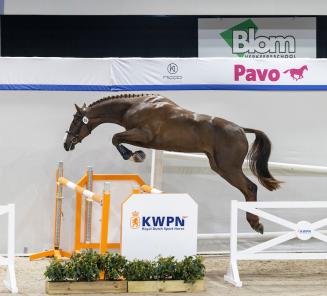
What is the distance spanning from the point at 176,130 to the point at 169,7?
198 inches

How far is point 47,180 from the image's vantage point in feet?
26.5

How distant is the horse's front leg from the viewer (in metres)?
6.76

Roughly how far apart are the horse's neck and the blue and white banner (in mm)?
912

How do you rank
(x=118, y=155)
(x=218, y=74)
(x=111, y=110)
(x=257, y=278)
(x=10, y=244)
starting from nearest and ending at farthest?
(x=10, y=244) < (x=257, y=278) < (x=111, y=110) < (x=218, y=74) < (x=118, y=155)

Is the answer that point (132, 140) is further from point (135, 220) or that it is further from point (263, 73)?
point (263, 73)

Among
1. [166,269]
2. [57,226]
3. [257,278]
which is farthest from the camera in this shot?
[57,226]

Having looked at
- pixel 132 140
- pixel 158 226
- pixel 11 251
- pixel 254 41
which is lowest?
pixel 11 251

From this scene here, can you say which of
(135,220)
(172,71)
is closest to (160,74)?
(172,71)

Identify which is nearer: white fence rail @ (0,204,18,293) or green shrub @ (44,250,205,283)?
green shrub @ (44,250,205,283)

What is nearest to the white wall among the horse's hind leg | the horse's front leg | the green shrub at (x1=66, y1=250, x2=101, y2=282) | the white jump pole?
the white jump pole

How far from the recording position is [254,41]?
11719 mm

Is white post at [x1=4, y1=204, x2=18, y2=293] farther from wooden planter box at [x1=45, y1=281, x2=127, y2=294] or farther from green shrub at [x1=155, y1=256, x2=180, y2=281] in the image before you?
green shrub at [x1=155, y1=256, x2=180, y2=281]

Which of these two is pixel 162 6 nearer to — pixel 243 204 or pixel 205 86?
pixel 205 86

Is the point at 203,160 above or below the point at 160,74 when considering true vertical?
below
